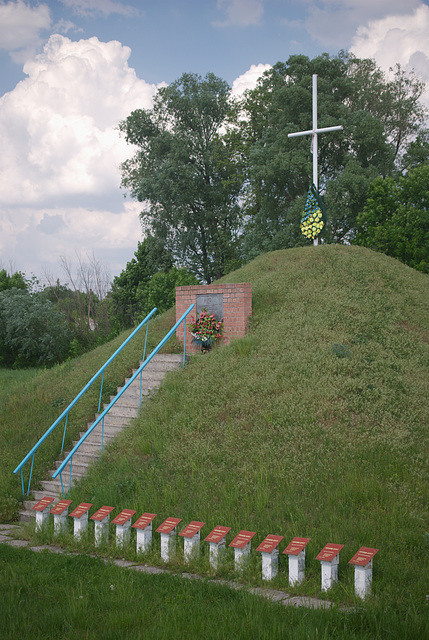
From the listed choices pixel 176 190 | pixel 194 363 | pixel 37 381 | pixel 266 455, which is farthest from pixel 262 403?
pixel 176 190

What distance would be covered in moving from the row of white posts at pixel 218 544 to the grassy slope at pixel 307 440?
0.52ft

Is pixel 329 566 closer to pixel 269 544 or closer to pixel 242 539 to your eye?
pixel 269 544

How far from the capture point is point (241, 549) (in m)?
5.49

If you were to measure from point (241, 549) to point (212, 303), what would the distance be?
645 centimetres

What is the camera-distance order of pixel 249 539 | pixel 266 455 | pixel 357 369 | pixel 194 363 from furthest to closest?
pixel 194 363 < pixel 357 369 < pixel 266 455 < pixel 249 539

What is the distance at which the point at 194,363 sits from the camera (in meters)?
A: 10.3

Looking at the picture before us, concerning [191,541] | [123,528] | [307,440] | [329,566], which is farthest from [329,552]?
[123,528]

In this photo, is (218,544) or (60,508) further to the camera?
(60,508)

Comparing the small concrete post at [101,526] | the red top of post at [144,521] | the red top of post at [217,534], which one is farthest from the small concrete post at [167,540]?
the small concrete post at [101,526]

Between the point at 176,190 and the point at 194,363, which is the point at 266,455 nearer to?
the point at 194,363

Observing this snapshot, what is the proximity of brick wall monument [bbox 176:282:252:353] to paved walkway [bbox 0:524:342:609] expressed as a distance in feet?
16.6

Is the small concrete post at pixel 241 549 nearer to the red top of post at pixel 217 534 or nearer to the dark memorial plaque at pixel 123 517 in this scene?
the red top of post at pixel 217 534

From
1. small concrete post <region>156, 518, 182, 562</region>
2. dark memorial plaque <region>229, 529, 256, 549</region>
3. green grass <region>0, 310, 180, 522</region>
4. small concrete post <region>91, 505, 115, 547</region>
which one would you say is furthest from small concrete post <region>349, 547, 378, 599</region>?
green grass <region>0, 310, 180, 522</region>

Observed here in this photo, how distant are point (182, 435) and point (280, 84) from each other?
79.1ft
